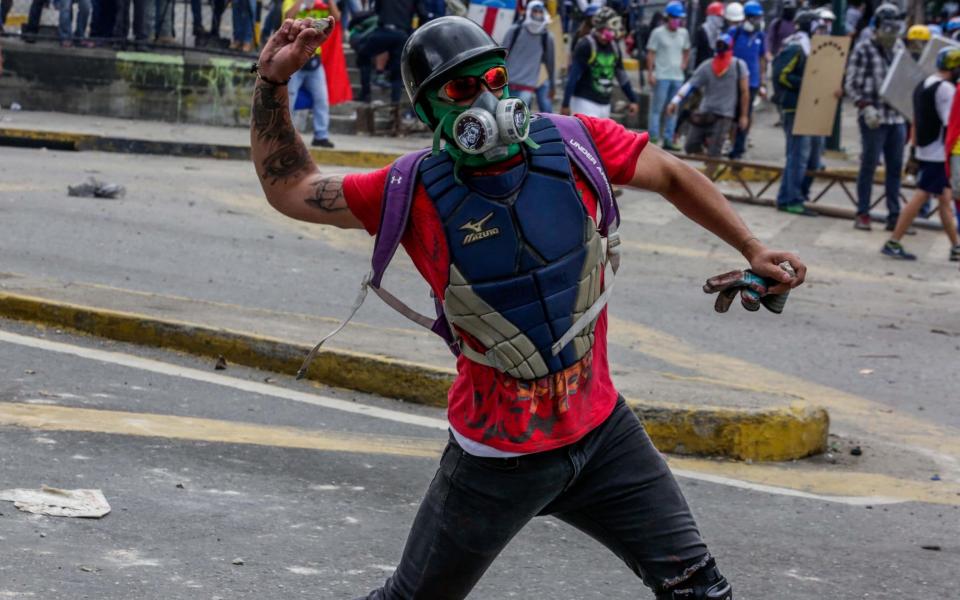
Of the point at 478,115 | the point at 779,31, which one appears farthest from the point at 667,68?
the point at 478,115

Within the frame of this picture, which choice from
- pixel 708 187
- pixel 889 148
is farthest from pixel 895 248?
pixel 708 187

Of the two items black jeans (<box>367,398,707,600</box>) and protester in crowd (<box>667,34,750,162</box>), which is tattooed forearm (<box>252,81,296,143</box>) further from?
protester in crowd (<box>667,34,750,162</box>)

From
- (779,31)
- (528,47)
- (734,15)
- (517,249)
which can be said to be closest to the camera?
(517,249)

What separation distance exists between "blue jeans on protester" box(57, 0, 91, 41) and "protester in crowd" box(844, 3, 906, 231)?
10576mm

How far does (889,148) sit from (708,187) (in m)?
11.4

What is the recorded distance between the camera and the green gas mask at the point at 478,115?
3.29m

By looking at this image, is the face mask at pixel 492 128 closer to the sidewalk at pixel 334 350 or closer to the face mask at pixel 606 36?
the sidewalk at pixel 334 350

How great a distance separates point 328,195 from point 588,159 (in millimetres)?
621

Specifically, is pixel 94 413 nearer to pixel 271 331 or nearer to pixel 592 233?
pixel 271 331

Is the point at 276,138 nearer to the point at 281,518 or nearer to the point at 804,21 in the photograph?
the point at 281,518

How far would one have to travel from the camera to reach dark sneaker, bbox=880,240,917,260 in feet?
43.7

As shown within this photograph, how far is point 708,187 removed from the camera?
3.67 m

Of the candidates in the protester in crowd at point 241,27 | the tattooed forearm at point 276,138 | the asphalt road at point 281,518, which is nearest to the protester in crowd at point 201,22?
the protester in crowd at point 241,27

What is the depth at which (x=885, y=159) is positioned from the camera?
1468 cm
